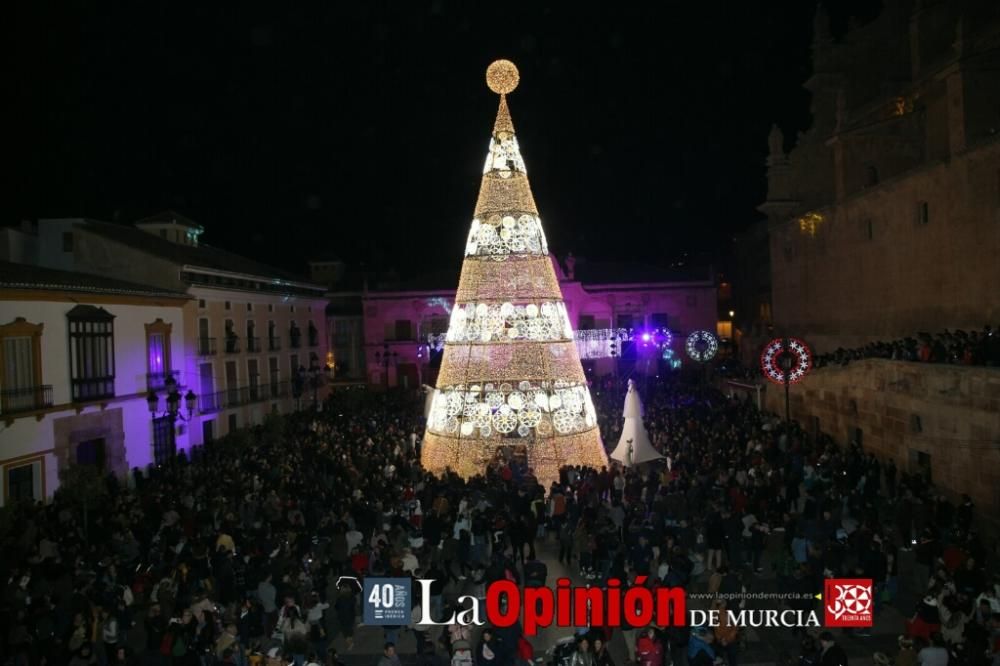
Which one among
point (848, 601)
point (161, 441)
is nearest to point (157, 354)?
point (161, 441)

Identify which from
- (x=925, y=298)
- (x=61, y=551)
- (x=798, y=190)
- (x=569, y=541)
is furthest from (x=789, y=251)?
(x=61, y=551)

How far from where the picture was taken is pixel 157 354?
26328 mm

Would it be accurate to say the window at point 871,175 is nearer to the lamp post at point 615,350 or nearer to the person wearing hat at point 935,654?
the lamp post at point 615,350

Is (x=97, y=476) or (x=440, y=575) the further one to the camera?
(x=97, y=476)

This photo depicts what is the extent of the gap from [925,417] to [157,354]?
24.1 m

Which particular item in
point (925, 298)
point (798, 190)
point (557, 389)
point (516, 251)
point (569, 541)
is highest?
point (798, 190)

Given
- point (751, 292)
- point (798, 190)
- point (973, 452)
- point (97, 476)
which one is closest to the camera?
point (973, 452)

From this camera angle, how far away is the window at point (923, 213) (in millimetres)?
22484

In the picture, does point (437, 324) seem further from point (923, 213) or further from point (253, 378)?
point (923, 213)

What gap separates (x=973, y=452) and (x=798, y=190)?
60.3 ft

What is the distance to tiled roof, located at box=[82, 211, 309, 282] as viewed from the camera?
28.3 metres

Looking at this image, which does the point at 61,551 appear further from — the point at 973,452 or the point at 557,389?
the point at 973,452

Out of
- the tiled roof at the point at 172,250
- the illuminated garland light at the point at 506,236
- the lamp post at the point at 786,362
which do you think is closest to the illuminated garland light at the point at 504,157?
the illuminated garland light at the point at 506,236

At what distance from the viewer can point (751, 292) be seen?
52.3 m
